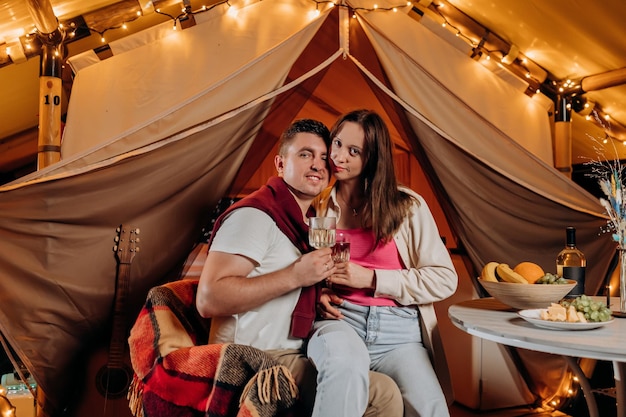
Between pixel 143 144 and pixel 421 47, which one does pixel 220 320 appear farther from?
pixel 421 47

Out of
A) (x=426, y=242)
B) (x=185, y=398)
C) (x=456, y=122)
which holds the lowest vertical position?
(x=185, y=398)

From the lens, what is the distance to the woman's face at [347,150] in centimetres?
185

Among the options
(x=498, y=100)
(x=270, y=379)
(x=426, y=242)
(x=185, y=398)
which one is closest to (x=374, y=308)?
(x=426, y=242)

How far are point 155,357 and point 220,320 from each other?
0.22 metres

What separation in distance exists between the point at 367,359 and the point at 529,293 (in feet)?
1.73

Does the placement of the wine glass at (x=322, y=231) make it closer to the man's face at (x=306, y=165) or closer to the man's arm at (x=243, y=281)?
the man's arm at (x=243, y=281)

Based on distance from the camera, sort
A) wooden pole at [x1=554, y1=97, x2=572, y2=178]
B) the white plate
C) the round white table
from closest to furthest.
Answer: the round white table
the white plate
wooden pole at [x1=554, y1=97, x2=572, y2=178]

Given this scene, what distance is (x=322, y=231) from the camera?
1.56 meters

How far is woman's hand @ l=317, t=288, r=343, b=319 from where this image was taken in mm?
1724

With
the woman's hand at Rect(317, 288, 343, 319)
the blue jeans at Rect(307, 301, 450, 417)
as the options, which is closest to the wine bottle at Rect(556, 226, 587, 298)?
the blue jeans at Rect(307, 301, 450, 417)

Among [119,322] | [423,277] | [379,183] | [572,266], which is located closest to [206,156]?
[119,322]

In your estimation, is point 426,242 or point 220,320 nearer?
point 220,320

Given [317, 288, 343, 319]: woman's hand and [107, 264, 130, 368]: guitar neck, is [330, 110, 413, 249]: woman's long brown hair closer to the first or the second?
[317, 288, 343, 319]: woman's hand

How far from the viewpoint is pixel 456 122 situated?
100 inches
